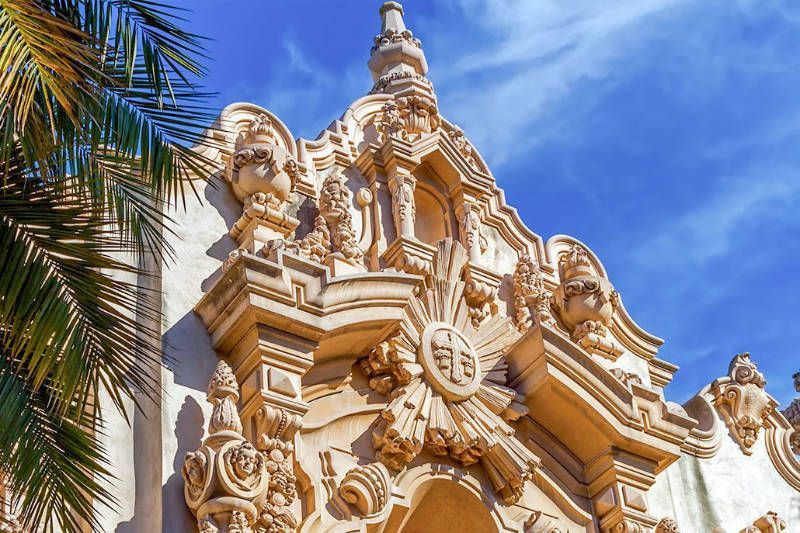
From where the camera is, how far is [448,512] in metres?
13.9

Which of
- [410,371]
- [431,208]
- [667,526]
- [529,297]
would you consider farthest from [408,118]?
[667,526]

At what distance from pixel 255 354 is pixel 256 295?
18.5 inches

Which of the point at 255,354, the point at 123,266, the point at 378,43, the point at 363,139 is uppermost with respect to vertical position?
the point at 378,43

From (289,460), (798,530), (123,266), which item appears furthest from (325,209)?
(798,530)

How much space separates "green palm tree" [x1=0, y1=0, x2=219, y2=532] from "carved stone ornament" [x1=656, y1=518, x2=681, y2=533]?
647 cm

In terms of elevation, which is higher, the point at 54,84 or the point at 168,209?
the point at 168,209

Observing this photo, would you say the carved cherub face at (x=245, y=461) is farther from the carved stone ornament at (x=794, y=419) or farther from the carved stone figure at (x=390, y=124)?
the carved stone ornament at (x=794, y=419)

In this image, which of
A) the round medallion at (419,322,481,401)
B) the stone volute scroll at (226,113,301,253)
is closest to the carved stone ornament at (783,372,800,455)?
the round medallion at (419,322,481,401)

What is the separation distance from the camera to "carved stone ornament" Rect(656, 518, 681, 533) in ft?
47.5

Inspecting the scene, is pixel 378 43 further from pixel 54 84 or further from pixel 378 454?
pixel 54 84

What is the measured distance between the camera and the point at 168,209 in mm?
13148

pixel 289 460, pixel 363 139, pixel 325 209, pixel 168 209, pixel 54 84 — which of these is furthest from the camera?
pixel 363 139

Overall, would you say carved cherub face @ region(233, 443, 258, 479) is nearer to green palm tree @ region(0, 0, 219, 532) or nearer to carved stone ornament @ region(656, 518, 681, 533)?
green palm tree @ region(0, 0, 219, 532)

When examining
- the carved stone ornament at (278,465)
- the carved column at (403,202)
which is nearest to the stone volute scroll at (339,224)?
the carved column at (403,202)
